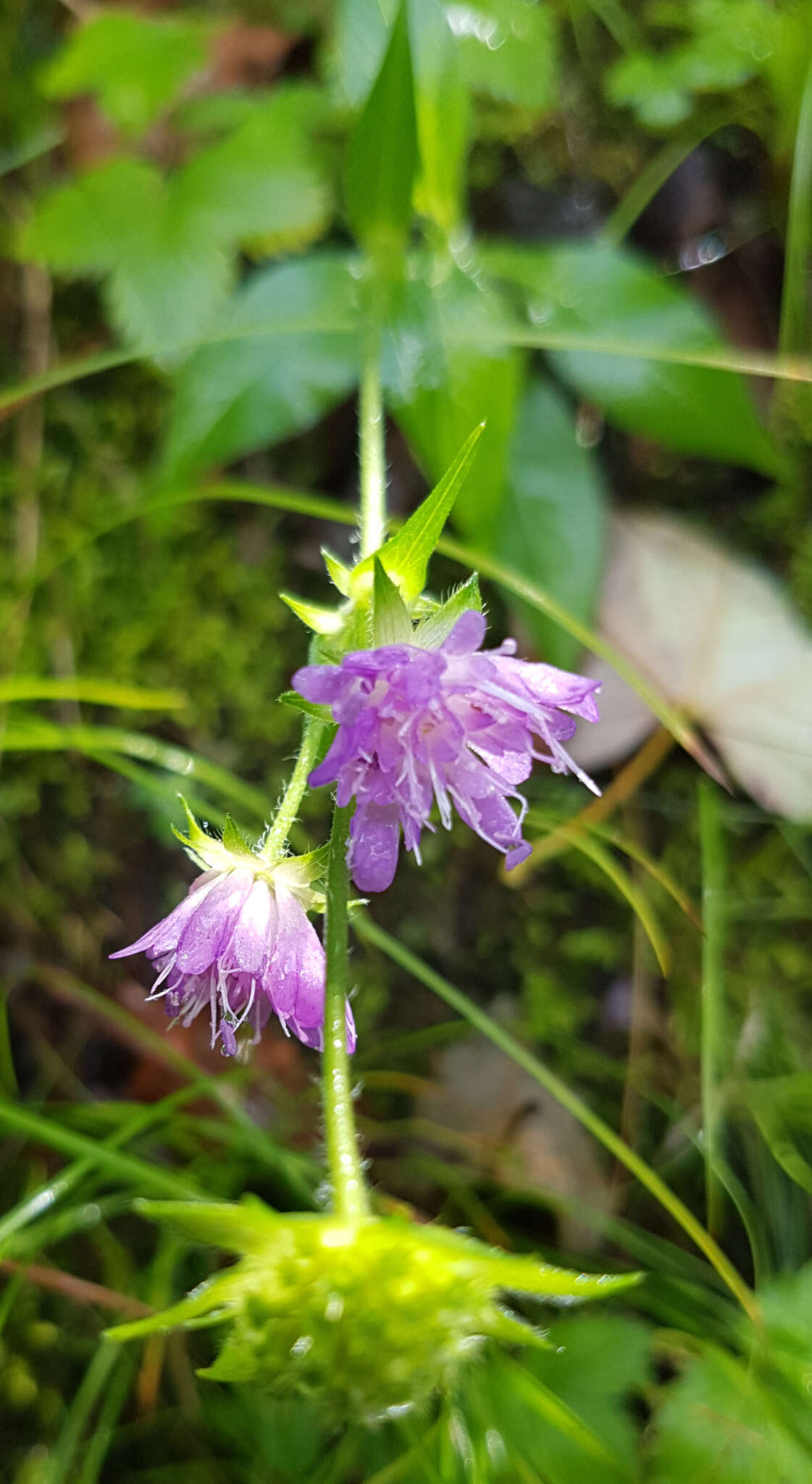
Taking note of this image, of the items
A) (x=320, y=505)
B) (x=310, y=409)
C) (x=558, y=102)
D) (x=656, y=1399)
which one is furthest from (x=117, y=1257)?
(x=558, y=102)

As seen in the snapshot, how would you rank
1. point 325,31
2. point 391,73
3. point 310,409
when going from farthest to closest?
point 325,31, point 310,409, point 391,73

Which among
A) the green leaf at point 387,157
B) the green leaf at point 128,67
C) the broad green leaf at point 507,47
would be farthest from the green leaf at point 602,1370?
the green leaf at point 128,67

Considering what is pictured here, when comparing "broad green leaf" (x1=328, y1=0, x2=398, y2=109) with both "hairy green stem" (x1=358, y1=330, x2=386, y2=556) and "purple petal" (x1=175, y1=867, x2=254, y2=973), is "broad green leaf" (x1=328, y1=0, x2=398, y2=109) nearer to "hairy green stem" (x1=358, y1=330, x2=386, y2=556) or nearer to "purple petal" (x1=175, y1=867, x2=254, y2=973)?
"hairy green stem" (x1=358, y1=330, x2=386, y2=556)

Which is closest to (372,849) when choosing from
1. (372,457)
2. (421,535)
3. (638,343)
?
(421,535)

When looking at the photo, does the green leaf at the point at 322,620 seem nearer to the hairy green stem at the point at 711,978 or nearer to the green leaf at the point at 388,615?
the green leaf at the point at 388,615

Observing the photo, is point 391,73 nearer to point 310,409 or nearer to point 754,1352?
point 310,409

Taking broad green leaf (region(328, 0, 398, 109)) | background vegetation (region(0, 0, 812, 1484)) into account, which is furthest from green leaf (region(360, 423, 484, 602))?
broad green leaf (region(328, 0, 398, 109))
